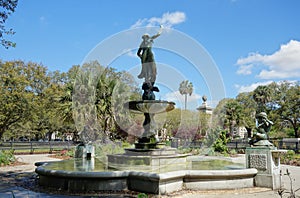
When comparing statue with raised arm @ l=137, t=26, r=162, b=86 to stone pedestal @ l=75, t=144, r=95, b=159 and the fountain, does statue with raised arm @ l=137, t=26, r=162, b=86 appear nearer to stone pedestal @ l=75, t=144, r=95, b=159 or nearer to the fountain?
the fountain

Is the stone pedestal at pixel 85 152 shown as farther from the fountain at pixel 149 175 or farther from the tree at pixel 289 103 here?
the tree at pixel 289 103

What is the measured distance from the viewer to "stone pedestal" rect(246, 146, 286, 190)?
7848 millimetres

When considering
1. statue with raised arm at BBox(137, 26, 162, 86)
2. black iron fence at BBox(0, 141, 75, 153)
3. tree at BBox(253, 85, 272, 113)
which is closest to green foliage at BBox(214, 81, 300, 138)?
tree at BBox(253, 85, 272, 113)

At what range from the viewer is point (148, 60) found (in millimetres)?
11297

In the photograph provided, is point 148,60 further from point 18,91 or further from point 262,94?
point 262,94

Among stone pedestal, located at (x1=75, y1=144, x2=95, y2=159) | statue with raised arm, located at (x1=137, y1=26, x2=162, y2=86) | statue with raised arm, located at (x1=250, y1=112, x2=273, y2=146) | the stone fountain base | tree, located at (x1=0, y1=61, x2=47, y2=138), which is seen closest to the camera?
statue with raised arm, located at (x1=250, y1=112, x2=273, y2=146)

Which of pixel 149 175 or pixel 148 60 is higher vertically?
pixel 148 60

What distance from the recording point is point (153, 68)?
1130 centimetres

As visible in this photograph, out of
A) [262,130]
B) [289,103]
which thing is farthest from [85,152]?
[289,103]

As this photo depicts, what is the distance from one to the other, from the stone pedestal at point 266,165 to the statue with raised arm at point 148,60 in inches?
195

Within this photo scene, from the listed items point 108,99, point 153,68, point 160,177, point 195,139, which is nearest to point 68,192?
point 160,177

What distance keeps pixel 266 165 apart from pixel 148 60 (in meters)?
5.91

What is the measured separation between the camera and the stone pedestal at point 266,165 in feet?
25.7

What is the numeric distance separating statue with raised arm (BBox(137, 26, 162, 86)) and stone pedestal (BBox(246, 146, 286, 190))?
4945 mm
